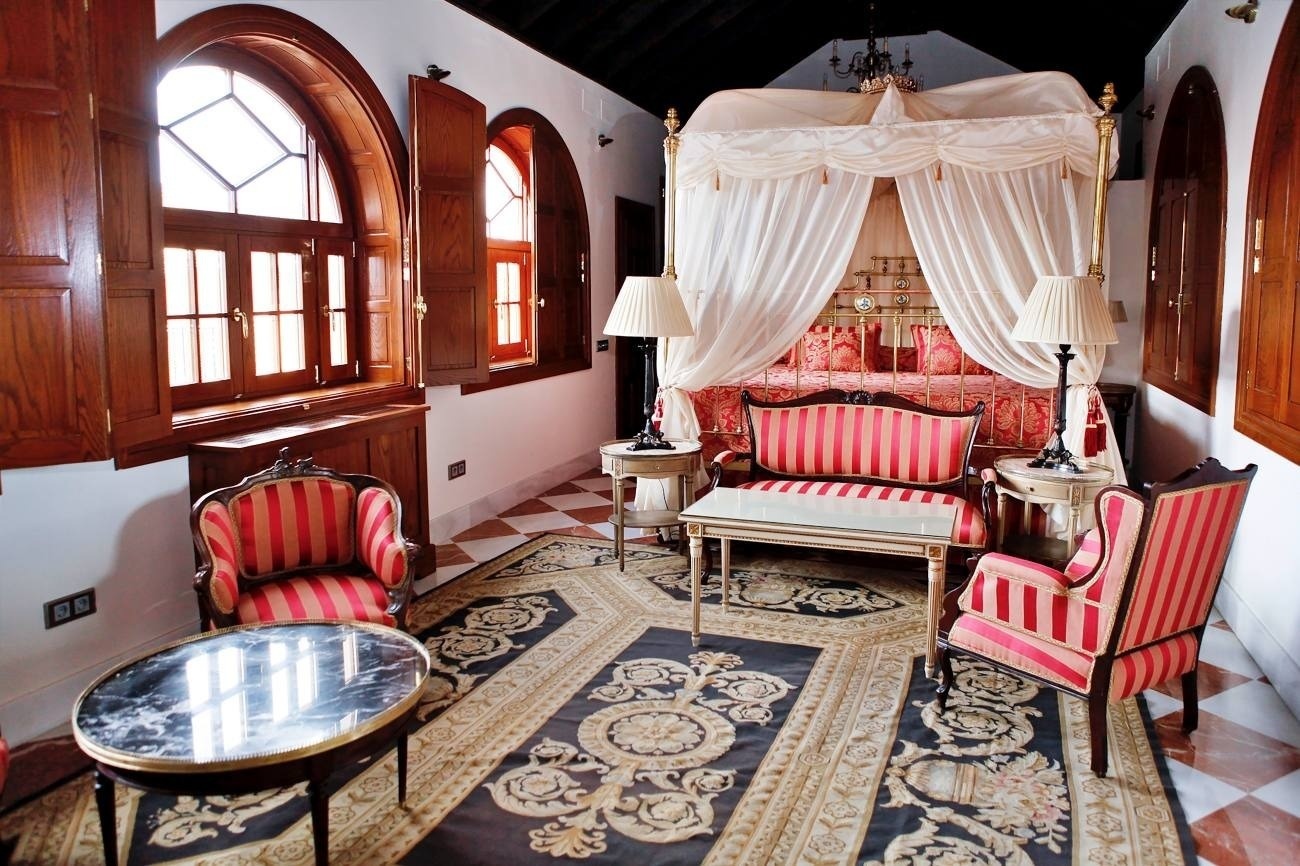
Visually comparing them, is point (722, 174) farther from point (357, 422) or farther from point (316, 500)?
point (316, 500)

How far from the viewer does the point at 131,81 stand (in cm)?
323

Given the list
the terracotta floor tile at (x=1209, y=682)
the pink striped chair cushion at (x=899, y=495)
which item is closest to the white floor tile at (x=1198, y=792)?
the terracotta floor tile at (x=1209, y=682)

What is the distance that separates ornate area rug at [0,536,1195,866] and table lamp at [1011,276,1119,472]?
4.66 ft

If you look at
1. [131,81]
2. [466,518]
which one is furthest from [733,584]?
[131,81]

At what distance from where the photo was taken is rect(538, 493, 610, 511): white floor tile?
6.59 meters

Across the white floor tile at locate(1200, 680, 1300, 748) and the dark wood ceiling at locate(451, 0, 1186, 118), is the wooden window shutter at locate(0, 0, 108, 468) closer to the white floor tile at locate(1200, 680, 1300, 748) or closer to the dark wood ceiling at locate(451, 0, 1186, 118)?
the dark wood ceiling at locate(451, 0, 1186, 118)

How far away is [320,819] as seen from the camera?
7.37 feet

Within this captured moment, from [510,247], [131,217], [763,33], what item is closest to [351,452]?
[131,217]

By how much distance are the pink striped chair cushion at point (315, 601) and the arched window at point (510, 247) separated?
320 centimetres

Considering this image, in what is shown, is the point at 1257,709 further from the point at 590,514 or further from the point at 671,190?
the point at 590,514

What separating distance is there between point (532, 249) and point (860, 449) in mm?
3009

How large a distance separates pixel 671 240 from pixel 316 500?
2701 millimetres

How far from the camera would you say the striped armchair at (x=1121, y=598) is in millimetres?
2789

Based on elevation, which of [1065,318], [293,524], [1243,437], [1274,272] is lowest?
[293,524]
